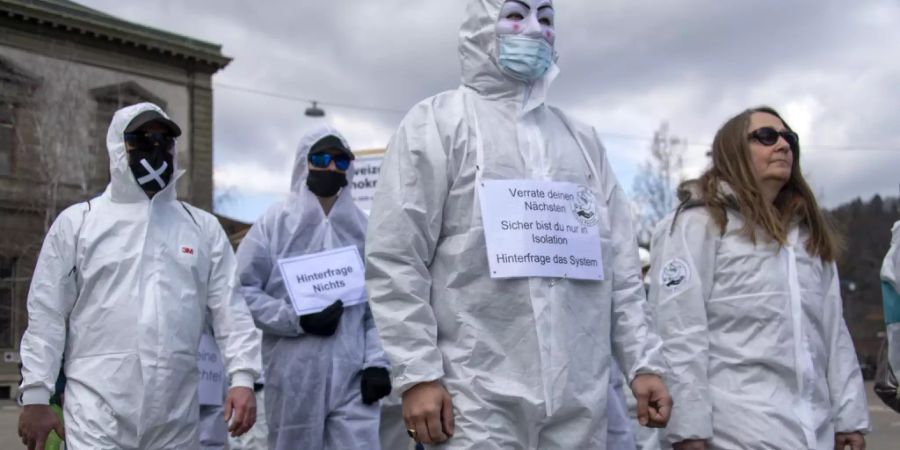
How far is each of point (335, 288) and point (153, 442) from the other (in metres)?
1.82

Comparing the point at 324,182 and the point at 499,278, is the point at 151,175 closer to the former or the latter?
the point at 324,182

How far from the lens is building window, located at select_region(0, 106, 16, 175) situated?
28.0 metres

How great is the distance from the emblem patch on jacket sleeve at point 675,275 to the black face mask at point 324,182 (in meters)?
2.71

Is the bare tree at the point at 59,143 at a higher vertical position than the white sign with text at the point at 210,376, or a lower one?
higher

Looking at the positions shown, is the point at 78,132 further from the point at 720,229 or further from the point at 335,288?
the point at 720,229

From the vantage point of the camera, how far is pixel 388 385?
573cm

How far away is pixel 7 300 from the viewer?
2747 centimetres

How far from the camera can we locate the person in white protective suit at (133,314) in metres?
4.12

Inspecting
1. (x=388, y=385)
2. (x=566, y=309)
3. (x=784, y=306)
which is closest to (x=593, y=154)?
(x=566, y=309)

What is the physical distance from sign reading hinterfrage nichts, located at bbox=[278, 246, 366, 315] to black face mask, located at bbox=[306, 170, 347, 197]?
40cm

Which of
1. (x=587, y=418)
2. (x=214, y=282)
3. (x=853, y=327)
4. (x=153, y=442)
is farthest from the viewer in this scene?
(x=853, y=327)

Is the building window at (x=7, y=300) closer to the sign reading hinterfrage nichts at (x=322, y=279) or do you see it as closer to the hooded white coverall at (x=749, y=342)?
the sign reading hinterfrage nichts at (x=322, y=279)

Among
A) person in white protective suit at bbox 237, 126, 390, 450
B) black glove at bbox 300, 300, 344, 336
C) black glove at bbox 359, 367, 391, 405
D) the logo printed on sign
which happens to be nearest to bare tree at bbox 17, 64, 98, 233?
person in white protective suit at bbox 237, 126, 390, 450

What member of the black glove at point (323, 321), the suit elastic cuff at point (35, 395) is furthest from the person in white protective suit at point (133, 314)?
the black glove at point (323, 321)
